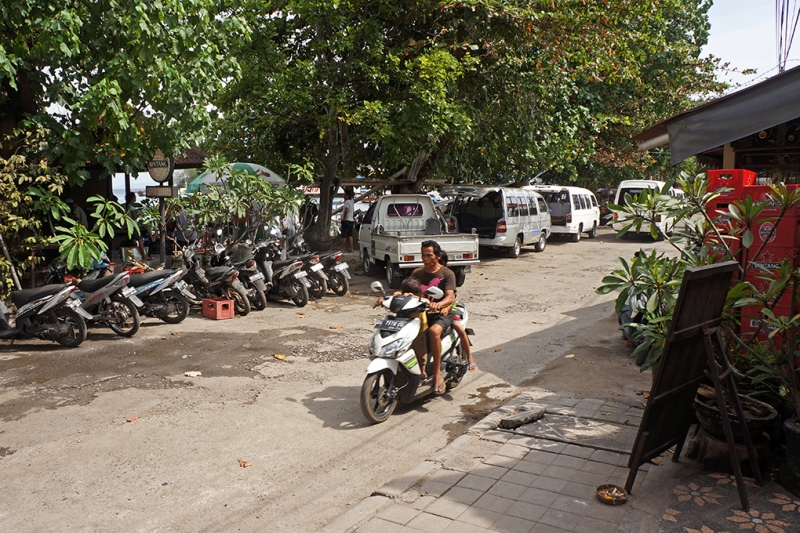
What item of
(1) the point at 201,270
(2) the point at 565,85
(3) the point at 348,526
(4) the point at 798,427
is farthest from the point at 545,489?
(2) the point at 565,85

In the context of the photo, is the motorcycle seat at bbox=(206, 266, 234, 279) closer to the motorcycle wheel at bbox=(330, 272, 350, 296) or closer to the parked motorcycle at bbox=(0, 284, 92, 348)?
the parked motorcycle at bbox=(0, 284, 92, 348)

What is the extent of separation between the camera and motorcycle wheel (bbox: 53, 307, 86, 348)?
8617mm

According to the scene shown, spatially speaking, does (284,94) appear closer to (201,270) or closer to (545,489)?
(201,270)

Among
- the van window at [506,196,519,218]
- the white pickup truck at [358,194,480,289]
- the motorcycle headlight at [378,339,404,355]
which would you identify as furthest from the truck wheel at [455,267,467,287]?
the motorcycle headlight at [378,339,404,355]

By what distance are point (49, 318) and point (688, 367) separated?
781 centimetres

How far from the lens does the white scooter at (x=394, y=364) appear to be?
5828 millimetres

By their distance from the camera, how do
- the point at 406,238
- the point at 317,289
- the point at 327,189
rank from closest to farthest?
the point at 317,289
the point at 406,238
the point at 327,189

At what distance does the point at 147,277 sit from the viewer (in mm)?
9680

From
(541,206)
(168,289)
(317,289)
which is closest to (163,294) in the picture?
(168,289)

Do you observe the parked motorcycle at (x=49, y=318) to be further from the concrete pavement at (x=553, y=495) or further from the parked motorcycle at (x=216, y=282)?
the concrete pavement at (x=553, y=495)

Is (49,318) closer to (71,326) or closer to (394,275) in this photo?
(71,326)

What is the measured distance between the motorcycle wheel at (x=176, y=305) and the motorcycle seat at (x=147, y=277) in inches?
11.9

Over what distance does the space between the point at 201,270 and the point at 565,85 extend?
13108 millimetres

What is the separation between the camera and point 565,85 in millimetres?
19656
